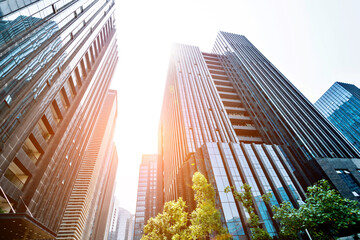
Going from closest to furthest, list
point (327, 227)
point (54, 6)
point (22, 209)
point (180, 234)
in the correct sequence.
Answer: point (327, 227) → point (180, 234) → point (22, 209) → point (54, 6)

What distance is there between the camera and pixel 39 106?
20.2 m

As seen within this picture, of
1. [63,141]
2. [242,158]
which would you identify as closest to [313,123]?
[242,158]

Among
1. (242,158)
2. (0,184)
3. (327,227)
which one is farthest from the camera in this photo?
(242,158)

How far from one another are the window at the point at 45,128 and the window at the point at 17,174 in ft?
18.9

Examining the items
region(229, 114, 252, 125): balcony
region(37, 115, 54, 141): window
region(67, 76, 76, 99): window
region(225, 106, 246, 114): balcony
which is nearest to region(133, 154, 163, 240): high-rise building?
region(229, 114, 252, 125): balcony

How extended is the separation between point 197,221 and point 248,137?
38503mm

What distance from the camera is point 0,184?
51.0 feet

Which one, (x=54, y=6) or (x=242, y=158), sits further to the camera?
(x=242, y=158)

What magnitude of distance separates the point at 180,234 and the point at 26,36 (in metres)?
27.7

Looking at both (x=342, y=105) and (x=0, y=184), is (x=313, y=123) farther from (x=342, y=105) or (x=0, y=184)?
(x=342, y=105)

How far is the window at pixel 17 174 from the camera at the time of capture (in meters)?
18.3

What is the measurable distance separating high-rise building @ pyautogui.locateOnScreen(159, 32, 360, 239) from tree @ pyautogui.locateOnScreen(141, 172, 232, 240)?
8140mm

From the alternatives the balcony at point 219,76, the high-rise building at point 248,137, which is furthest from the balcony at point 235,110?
the balcony at point 219,76

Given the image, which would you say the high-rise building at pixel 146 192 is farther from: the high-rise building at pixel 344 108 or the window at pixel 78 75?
the high-rise building at pixel 344 108
